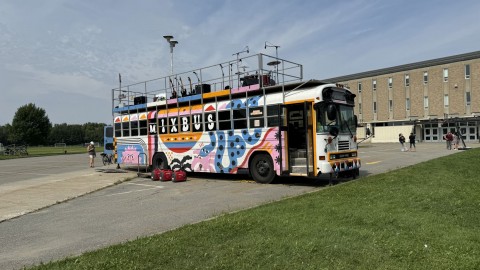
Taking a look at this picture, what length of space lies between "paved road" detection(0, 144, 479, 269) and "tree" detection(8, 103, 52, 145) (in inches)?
2889

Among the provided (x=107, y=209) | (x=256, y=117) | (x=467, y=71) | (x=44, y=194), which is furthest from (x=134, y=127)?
(x=467, y=71)

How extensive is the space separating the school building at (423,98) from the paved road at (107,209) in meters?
38.4

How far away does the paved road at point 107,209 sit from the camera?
634 centimetres

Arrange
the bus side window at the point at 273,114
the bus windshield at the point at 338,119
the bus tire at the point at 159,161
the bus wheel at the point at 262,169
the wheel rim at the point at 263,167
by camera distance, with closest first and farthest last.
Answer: the bus windshield at the point at 338,119
the bus side window at the point at 273,114
the bus wheel at the point at 262,169
the wheel rim at the point at 263,167
the bus tire at the point at 159,161

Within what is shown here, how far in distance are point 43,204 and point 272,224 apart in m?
7.34

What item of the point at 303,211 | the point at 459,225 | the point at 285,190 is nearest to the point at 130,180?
the point at 285,190

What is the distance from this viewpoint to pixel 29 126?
79.8m

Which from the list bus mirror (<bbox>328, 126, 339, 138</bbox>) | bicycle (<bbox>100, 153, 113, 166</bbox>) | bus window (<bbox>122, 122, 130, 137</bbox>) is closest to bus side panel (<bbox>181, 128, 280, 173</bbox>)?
bus mirror (<bbox>328, 126, 339, 138</bbox>)

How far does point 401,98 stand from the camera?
5850 centimetres


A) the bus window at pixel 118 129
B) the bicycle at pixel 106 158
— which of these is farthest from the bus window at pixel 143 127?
the bicycle at pixel 106 158

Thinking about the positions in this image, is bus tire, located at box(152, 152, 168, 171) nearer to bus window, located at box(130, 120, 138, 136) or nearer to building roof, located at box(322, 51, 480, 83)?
bus window, located at box(130, 120, 138, 136)

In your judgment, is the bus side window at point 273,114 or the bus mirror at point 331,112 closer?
the bus mirror at point 331,112

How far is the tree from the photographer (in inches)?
3113

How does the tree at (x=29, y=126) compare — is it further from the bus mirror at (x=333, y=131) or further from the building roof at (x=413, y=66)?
the bus mirror at (x=333, y=131)
